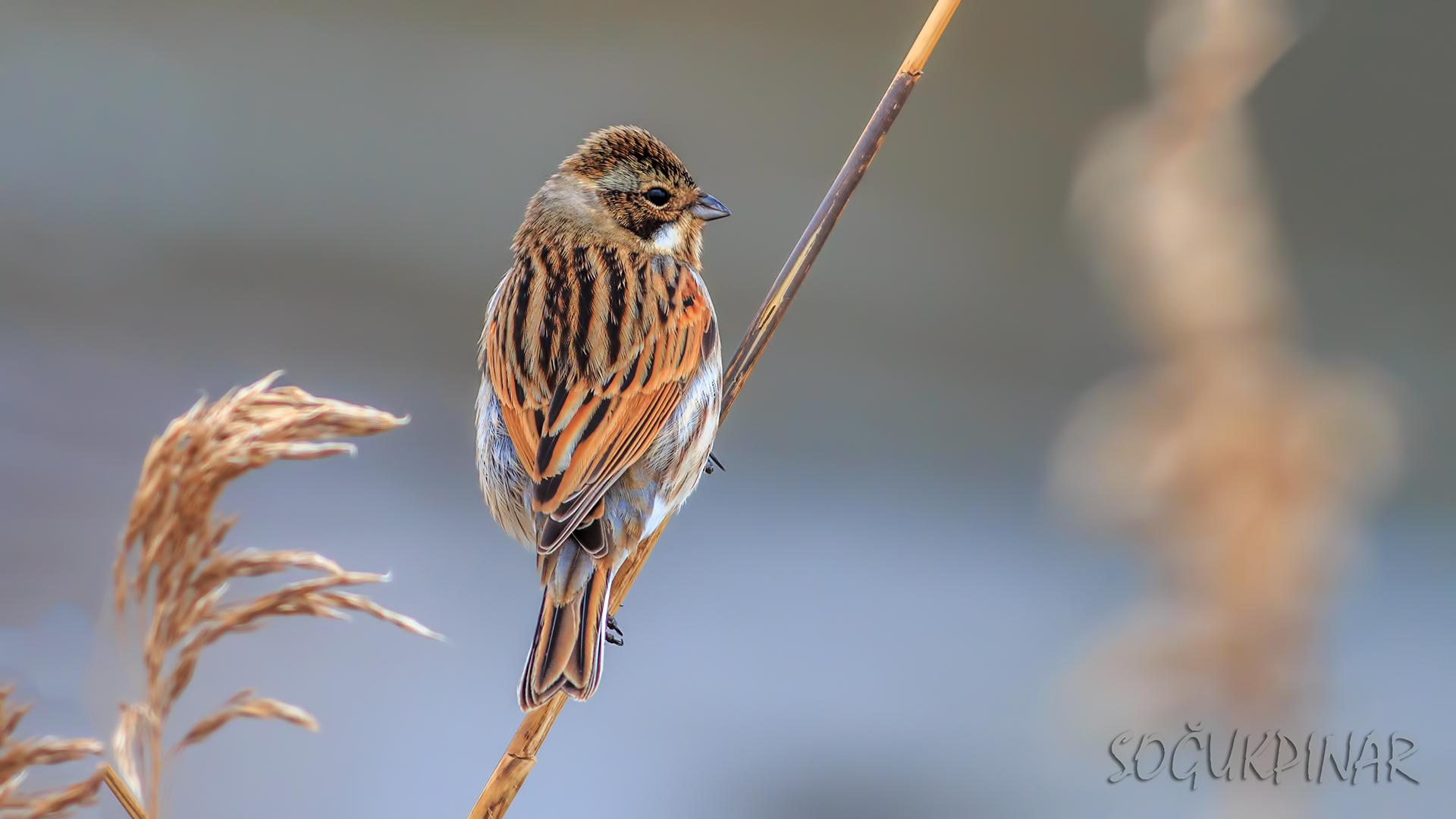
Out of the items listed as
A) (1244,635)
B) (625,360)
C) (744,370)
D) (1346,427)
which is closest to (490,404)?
(625,360)

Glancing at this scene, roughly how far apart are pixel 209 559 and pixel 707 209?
48.4 inches

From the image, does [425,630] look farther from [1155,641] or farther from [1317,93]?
[1317,93]

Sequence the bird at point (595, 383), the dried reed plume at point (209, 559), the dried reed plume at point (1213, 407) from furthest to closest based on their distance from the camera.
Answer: the dried reed plume at point (1213, 407) < the bird at point (595, 383) < the dried reed plume at point (209, 559)

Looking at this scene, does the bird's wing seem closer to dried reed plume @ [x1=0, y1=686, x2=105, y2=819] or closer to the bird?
the bird

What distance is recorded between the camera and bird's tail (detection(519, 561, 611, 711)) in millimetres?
1667

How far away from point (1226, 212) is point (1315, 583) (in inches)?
27.2

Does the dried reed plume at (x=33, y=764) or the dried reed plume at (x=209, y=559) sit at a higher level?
the dried reed plume at (x=209, y=559)

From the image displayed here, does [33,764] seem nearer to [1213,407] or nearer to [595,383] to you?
[595,383]

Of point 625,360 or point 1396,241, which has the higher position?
point 1396,241

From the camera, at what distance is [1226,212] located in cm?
213

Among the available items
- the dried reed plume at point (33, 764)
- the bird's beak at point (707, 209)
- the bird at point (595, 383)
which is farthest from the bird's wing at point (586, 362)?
the dried reed plume at point (33, 764)

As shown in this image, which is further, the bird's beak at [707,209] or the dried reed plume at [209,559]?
the bird's beak at [707,209]

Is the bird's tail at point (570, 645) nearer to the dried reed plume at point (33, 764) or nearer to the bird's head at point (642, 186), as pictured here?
the dried reed plume at point (33, 764)

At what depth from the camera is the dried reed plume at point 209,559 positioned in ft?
4.49
